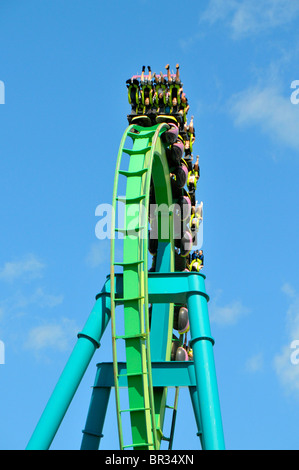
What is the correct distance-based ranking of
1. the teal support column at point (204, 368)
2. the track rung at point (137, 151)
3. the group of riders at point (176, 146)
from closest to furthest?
the teal support column at point (204, 368), the track rung at point (137, 151), the group of riders at point (176, 146)

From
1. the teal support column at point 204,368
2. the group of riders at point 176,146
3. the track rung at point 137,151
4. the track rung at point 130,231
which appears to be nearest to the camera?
the teal support column at point 204,368

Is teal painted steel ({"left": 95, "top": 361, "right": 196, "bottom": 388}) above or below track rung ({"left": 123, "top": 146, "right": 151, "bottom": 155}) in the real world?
below

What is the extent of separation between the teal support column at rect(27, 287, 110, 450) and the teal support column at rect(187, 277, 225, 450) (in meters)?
1.80

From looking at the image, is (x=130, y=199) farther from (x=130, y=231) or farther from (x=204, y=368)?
(x=204, y=368)

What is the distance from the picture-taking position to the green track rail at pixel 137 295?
14.0 meters

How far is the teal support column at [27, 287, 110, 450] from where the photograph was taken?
13.9 metres

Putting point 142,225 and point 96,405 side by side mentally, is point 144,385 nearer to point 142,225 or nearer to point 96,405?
point 96,405

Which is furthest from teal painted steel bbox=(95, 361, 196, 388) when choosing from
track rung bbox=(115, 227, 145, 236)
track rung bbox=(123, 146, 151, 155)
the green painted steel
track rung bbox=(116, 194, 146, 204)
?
track rung bbox=(123, 146, 151, 155)

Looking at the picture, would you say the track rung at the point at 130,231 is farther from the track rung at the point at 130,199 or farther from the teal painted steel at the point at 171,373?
the teal painted steel at the point at 171,373

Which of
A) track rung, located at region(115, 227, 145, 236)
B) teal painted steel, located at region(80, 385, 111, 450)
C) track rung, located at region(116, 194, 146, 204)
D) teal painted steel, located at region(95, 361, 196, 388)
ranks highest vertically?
track rung, located at region(116, 194, 146, 204)

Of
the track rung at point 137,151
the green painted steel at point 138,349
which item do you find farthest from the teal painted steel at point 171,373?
the track rung at point 137,151

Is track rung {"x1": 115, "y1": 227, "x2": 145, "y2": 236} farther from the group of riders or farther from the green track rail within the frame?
the group of riders

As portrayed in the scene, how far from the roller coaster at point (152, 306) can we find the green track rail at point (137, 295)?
19 millimetres
